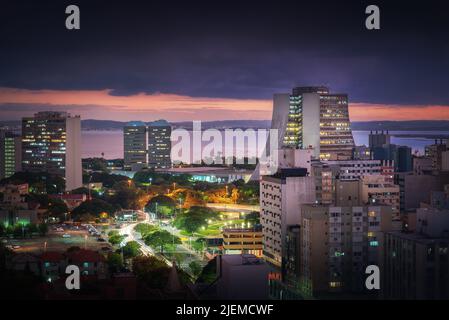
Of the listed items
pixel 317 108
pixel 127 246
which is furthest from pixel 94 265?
pixel 317 108

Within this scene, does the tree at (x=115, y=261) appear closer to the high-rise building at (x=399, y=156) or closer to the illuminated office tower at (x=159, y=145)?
the high-rise building at (x=399, y=156)

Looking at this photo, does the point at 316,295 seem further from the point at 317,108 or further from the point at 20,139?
the point at 20,139

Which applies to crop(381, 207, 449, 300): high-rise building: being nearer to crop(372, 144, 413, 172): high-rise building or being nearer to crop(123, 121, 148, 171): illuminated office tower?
crop(372, 144, 413, 172): high-rise building

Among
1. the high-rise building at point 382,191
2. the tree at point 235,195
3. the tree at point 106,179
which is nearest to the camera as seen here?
the high-rise building at point 382,191

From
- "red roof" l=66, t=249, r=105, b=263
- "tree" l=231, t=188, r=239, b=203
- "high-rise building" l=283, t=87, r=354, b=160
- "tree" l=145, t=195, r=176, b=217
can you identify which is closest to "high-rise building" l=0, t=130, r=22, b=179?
"high-rise building" l=283, t=87, r=354, b=160
